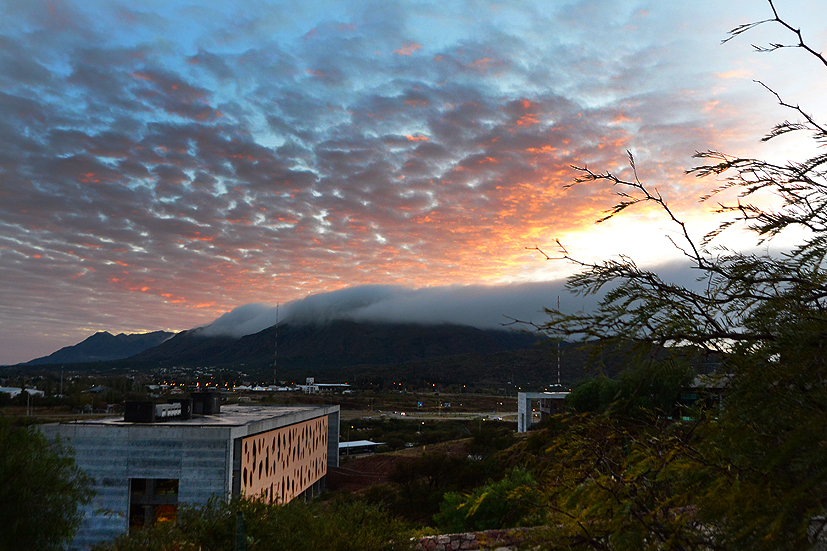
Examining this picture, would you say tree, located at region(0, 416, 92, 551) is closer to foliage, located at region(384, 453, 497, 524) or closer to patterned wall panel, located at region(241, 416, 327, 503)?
patterned wall panel, located at region(241, 416, 327, 503)

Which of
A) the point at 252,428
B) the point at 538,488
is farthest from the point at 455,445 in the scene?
the point at 538,488

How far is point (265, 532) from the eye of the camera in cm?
1667

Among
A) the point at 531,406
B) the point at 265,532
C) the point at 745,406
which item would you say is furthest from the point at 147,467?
the point at 531,406

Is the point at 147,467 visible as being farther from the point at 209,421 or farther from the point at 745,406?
the point at 745,406

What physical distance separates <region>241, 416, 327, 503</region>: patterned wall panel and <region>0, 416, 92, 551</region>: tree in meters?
11.1

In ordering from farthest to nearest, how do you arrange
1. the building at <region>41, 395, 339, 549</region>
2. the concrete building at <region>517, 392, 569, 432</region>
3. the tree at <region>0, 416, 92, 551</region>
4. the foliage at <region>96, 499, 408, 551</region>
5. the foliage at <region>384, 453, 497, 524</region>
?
the concrete building at <region>517, 392, 569, 432</region> < the foliage at <region>384, 453, 497, 524</region> < the building at <region>41, 395, 339, 549</region> < the tree at <region>0, 416, 92, 551</region> < the foliage at <region>96, 499, 408, 551</region>

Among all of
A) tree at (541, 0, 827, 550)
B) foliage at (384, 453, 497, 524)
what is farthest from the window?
tree at (541, 0, 827, 550)

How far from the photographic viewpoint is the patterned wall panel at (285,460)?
3612 cm

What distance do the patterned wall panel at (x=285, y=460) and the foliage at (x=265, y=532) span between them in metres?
10.7

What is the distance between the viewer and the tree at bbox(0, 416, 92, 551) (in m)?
16.9

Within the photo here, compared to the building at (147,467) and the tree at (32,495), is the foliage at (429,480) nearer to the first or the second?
the building at (147,467)

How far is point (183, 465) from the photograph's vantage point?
32.6 metres

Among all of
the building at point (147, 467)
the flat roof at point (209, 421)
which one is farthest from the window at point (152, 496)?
the flat roof at point (209, 421)

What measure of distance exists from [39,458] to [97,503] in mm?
15965
